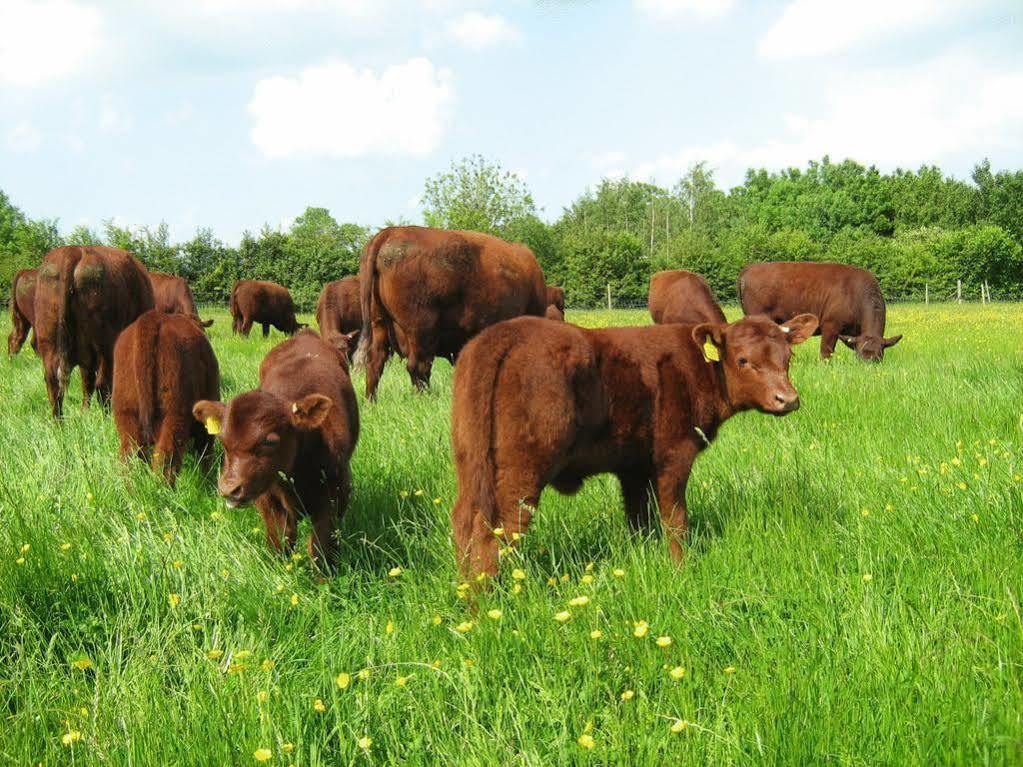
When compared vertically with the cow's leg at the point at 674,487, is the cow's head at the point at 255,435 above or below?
above

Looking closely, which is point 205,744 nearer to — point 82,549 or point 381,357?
point 82,549

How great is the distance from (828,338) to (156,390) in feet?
43.2

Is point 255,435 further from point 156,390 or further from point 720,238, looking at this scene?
point 720,238

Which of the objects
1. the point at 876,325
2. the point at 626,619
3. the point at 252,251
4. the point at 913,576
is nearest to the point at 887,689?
the point at 626,619

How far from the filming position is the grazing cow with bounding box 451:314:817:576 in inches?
146

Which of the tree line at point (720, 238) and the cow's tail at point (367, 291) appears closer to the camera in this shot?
the cow's tail at point (367, 291)

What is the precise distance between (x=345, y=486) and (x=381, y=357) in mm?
5517

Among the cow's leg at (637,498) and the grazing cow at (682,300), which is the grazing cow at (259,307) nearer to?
the grazing cow at (682,300)

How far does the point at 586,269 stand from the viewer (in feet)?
157

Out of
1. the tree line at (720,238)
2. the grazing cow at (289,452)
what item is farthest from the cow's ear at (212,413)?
the tree line at (720,238)

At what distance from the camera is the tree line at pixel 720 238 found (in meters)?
41.2

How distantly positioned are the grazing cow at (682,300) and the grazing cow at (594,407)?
1014 centimetres

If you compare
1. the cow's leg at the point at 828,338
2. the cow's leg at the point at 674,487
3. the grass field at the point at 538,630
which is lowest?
the grass field at the point at 538,630

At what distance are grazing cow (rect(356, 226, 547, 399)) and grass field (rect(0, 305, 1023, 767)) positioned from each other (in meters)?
4.56
